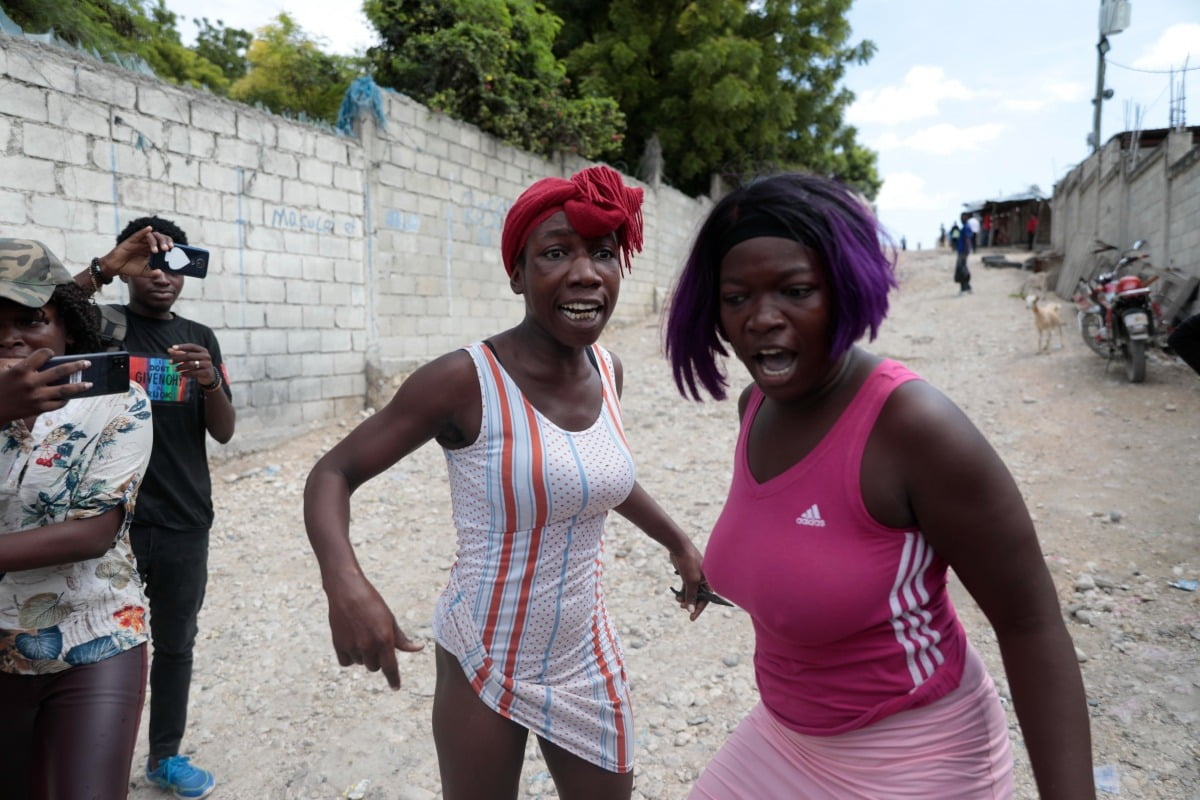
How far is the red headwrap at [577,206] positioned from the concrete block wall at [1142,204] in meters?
Answer: 9.68

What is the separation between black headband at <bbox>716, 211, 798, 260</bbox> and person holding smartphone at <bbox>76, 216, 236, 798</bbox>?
203 centimetres

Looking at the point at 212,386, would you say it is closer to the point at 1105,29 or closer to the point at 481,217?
the point at 481,217

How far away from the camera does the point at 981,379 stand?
8.62 m

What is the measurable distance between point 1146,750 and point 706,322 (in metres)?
2.48

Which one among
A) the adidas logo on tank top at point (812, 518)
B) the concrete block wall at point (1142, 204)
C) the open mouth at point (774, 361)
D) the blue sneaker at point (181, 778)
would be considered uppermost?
the concrete block wall at point (1142, 204)

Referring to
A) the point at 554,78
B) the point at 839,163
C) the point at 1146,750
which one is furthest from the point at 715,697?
the point at 839,163

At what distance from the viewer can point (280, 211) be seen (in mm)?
→ 6527

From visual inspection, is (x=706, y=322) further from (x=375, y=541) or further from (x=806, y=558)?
(x=375, y=541)

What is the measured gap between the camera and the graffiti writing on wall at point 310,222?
6.51 meters

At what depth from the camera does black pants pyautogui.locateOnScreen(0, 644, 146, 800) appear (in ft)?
5.38

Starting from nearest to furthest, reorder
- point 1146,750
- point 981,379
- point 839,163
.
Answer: point 1146,750, point 981,379, point 839,163

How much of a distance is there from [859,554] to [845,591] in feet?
0.21

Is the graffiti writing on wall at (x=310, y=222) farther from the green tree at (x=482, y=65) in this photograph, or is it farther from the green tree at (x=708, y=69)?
the green tree at (x=708, y=69)

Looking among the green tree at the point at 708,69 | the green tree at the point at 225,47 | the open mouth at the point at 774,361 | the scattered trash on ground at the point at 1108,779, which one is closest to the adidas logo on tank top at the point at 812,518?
the open mouth at the point at 774,361
